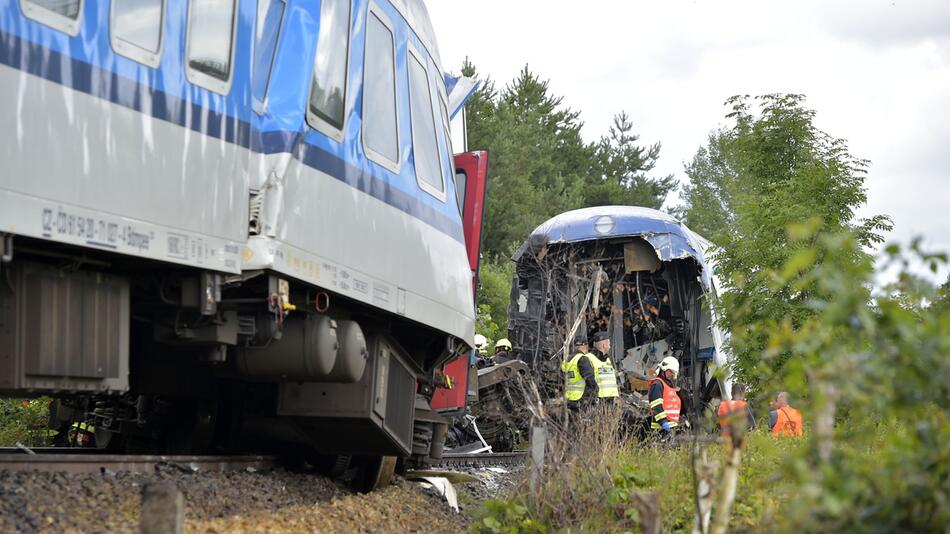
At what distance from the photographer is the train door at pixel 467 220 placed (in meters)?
10.2

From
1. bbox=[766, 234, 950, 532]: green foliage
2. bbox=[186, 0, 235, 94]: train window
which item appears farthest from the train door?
bbox=[766, 234, 950, 532]: green foliage

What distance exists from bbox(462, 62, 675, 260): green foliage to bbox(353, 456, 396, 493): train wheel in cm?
2612

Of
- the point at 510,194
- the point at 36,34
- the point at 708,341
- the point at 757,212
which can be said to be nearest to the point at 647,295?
the point at 708,341

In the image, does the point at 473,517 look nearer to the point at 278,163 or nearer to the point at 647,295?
the point at 278,163

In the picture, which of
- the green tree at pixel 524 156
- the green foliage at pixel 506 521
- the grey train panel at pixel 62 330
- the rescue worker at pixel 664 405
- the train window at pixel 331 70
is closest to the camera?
the grey train panel at pixel 62 330

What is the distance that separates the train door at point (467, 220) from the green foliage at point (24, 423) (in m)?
4.30

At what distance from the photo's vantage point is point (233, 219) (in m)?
5.95

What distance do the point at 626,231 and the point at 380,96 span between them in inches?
368

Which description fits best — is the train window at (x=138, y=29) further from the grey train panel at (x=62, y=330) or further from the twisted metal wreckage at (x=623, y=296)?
the twisted metal wreckage at (x=623, y=296)

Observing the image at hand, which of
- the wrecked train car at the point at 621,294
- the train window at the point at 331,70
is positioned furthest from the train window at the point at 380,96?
the wrecked train car at the point at 621,294

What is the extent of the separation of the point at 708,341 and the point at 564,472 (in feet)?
31.2

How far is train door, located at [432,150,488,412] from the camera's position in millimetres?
10156

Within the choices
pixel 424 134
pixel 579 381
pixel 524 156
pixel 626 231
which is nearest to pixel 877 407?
pixel 424 134

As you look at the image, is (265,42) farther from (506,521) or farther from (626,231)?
(626,231)
